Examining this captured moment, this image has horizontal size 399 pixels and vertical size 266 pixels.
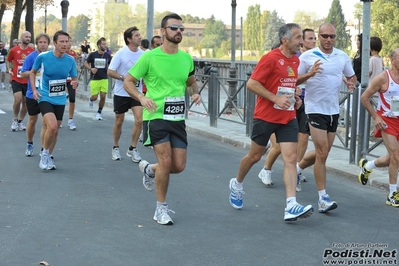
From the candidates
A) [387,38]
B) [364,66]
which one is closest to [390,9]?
[387,38]

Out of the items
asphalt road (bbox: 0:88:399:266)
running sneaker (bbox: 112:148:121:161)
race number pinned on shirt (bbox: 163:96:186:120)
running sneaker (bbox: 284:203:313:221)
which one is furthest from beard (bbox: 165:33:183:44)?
running sneaker (bbox: 112:148:121:161)

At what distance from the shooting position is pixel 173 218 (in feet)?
24.2

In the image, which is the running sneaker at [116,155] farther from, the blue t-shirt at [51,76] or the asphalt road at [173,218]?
the blue t-shirt at [51,76]

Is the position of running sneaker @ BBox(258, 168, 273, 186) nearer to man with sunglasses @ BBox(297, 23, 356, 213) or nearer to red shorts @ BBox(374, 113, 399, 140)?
man with sunglasses @ BBox(297, 23, 356, 213)

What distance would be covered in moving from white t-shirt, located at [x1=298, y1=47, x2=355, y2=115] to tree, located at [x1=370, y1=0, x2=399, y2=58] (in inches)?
3460

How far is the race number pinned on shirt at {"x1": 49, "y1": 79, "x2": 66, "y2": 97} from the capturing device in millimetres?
10406

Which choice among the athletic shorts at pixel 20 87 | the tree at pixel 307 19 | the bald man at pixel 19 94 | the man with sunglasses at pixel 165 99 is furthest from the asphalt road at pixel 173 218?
the tree at pixel 307 19

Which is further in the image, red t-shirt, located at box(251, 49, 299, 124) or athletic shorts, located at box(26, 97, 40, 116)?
athletic shorts, located at box(26, 97, 40, 116)

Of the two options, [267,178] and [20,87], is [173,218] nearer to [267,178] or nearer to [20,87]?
[267,178]

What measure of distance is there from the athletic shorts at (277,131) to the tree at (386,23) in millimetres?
88550

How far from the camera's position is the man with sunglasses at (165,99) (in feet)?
23.2

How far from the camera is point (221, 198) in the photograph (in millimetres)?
8445

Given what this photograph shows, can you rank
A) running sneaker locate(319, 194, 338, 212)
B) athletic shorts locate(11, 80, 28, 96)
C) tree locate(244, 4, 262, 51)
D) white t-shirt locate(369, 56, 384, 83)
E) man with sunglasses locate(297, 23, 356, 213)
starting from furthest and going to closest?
tree locate(244, 4, 262, 51)
athletic shorts locate(11, 80, 28, 96)
white t-shirt locate(369, 56, 384, 83)
man with sunglasses locate(297, 23, 356, 213)
running sneaker locate(319, 194, 338, 212)

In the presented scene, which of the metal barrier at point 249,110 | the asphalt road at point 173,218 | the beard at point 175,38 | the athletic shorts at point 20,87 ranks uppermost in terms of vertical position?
the beard at point 175,38
